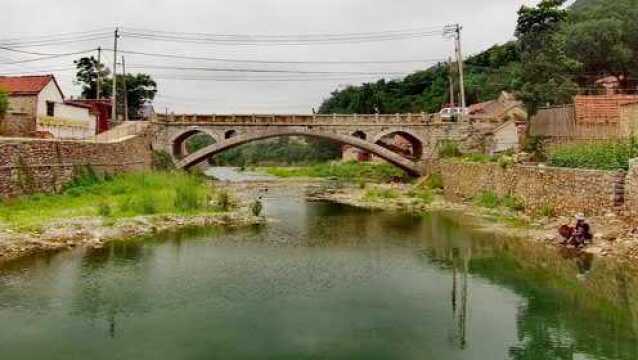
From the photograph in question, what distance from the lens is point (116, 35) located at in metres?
53.8

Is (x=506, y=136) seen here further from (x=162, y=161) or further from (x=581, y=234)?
(x=162, y=161)

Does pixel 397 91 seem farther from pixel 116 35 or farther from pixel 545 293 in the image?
pixel 545 293

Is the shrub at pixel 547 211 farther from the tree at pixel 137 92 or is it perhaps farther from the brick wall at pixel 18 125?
the tree at pixel 137 92

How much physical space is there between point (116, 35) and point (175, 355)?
4645 centimetres

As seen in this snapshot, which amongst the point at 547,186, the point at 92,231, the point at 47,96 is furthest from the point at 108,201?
the point at 547,186

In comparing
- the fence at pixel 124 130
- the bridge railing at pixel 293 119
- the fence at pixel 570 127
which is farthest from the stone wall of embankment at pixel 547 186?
the fence at pixel 124 130

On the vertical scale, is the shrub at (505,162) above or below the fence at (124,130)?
below

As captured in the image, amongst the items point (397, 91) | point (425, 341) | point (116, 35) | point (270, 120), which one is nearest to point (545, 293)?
point (425, 341)

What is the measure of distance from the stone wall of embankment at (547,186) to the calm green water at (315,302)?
3.65 metres

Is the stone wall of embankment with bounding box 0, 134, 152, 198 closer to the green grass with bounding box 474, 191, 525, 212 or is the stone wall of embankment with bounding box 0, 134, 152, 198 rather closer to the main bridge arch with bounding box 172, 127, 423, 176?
the main bridge arch with bounding box 172, 127, 423, 176

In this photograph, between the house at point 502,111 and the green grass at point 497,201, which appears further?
the house at point 502,111

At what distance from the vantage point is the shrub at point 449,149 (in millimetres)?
50500

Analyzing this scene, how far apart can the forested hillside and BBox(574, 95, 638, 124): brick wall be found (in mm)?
5213

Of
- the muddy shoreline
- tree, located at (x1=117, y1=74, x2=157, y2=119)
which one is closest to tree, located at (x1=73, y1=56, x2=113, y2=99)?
tree, located at (x1=117, y1=74, x2=157, y2=119)
